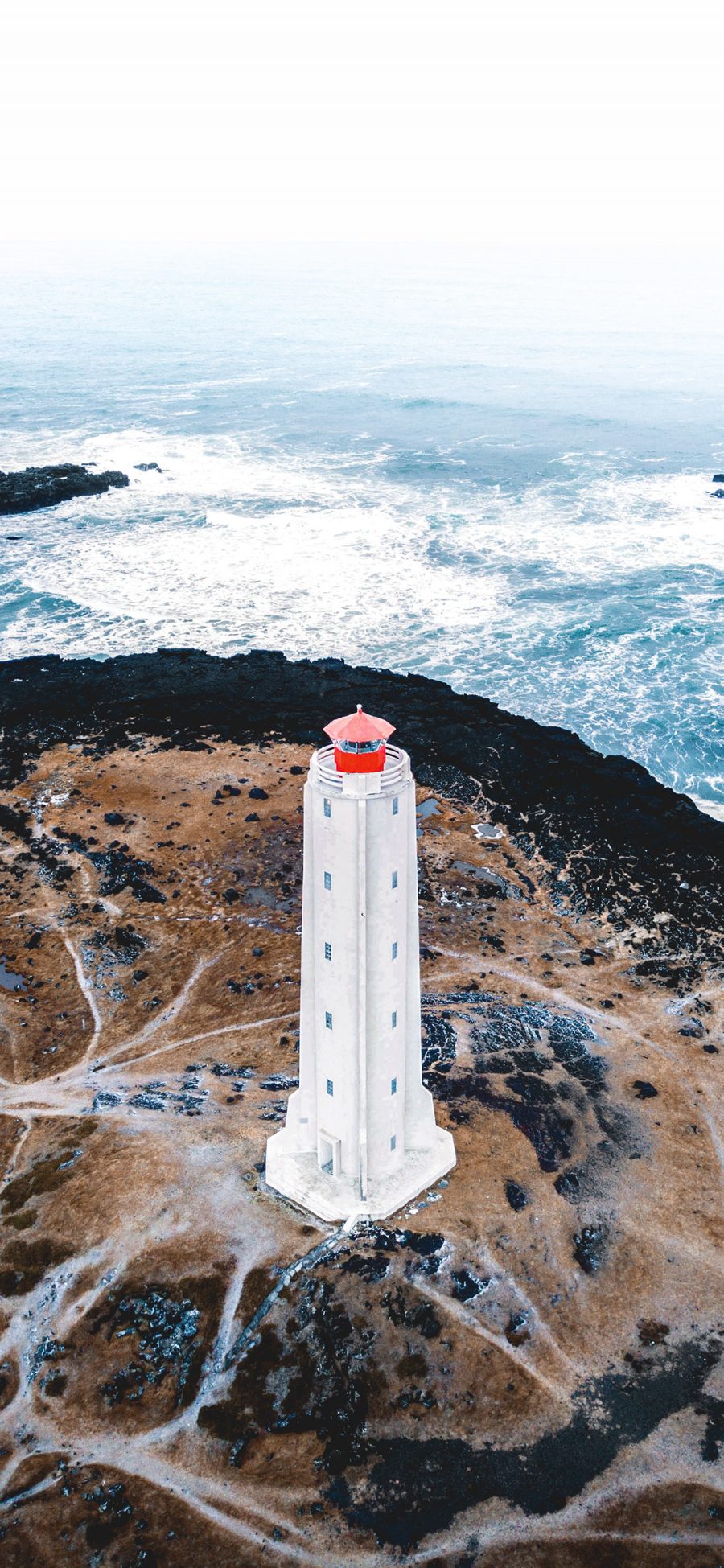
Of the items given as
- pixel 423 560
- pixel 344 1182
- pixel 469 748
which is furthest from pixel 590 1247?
pixel 423 560

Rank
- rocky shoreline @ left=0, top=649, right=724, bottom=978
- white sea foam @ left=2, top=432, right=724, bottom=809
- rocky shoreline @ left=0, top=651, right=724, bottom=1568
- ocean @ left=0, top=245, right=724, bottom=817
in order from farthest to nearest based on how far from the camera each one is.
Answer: ocean @ left=0, top=245, right=724, bottom=817, white sea foam @ left=2, top=432, right=724, bottom=809, rocky shoreline @ left=0, top=649, right=724, bottom=978, rocky shoreline @ left=0, top=651, right=724, bottom=1568

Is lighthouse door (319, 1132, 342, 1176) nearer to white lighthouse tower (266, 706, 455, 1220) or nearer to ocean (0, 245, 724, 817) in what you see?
white lighthouse tower (266, 706, 455, 1220)

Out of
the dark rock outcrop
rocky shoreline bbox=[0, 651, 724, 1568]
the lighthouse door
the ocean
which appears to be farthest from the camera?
the dark rock outcrop

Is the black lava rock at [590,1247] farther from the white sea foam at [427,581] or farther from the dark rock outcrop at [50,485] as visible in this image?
the dark rock outcrop at [50,485]

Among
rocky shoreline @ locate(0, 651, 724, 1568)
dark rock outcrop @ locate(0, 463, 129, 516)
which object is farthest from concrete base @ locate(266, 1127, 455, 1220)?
dark rock outcrop @ locate(0, 463, 129, 516)

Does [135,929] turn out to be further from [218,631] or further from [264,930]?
[218,631]

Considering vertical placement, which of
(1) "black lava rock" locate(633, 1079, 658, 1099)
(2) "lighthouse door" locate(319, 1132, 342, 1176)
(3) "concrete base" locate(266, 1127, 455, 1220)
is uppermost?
(2) "lighthouse door" locate(319, 1132, 342, 1176)

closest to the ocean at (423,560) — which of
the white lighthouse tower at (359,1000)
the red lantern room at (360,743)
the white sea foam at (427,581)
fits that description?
the white sea foam at (427,581)
